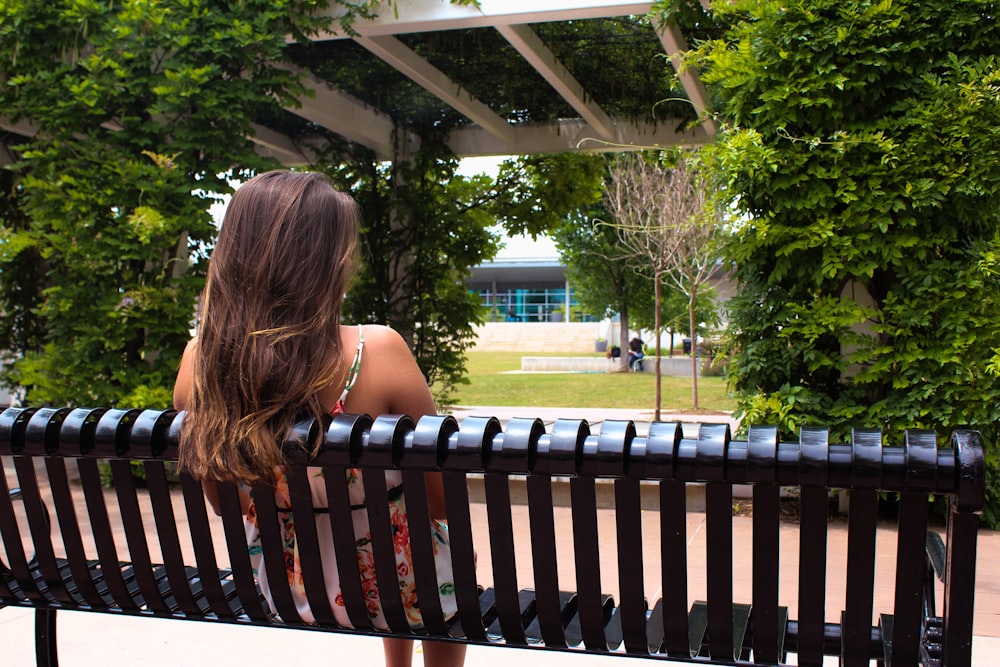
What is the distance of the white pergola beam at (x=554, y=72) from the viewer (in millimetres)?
6436

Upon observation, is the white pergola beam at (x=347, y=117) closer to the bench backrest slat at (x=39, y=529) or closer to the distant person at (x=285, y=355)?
the bench backrest slat at (x=39, y=529)

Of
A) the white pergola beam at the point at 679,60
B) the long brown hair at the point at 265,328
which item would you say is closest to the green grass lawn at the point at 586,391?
the white pergola beam at the point at 679,60

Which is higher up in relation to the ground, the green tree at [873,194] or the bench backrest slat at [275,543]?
the green tree at [873,194]

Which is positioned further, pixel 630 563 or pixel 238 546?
pixel 238 546

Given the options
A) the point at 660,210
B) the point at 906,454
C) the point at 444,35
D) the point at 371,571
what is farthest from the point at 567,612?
the point at 660,210

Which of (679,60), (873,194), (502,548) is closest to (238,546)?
(502,548)

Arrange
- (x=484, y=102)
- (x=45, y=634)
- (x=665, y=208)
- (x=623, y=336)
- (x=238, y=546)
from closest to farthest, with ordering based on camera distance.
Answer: (x=238, y=546) < (x=45, y=634) < (x=484, y=102) < (x=665, y=208) < (x=623, y=336)

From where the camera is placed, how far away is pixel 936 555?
172 cm

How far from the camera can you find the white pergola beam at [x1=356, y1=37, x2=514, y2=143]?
6.91 m

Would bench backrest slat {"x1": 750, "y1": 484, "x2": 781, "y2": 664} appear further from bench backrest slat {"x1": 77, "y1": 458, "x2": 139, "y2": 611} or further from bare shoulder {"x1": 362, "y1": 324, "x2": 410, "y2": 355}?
bench backrest slat {"x1": 77, "y1": 458, "x2": 139, "y2": 611}

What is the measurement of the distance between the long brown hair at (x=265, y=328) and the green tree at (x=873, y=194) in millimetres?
3417

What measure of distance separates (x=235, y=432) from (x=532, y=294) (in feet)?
194

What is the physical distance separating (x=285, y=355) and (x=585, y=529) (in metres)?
0.65

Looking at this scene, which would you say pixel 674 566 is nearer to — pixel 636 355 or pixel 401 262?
pixel 401 262
